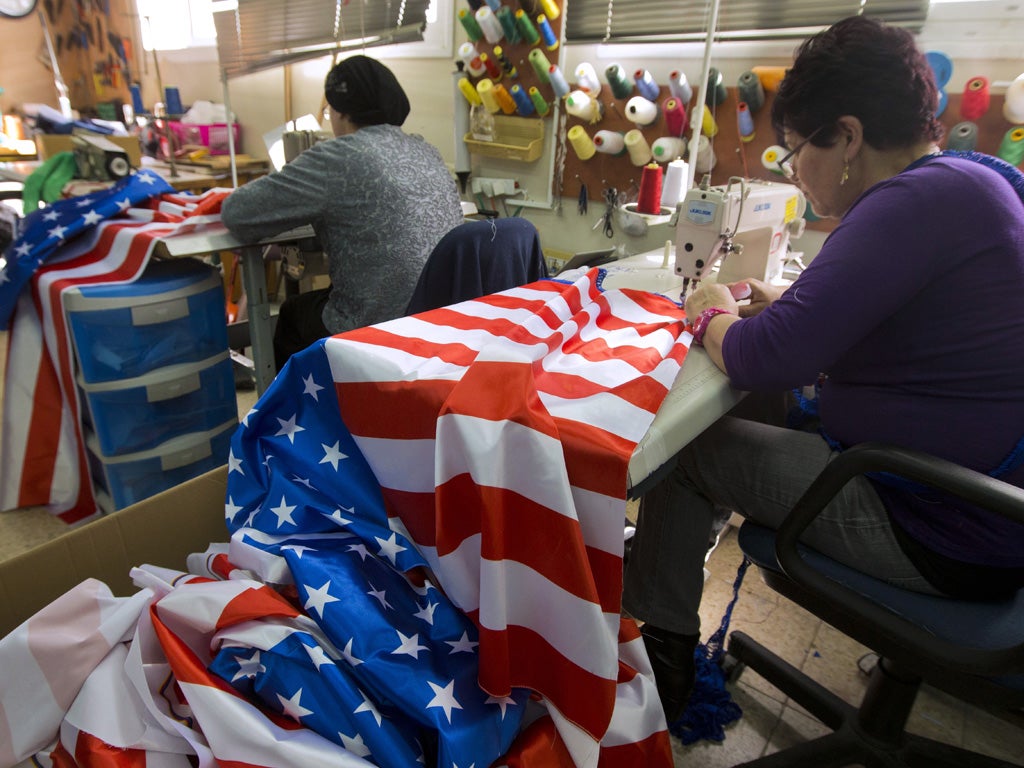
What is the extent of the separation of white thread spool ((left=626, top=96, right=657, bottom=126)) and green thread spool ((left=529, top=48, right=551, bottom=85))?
0.41 meters

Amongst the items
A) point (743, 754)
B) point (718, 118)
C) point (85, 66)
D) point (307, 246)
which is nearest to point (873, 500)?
point (743, 754)

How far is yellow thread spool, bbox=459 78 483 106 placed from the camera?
9.14ft

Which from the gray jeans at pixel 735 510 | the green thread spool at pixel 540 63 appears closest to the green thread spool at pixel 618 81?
the green thread spool at pixel 540 63

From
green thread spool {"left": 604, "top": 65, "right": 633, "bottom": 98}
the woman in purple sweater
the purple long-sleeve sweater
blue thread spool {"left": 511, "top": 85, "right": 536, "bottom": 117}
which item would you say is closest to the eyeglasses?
the woman in purple sweater

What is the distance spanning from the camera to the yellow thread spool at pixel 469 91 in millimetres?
2785

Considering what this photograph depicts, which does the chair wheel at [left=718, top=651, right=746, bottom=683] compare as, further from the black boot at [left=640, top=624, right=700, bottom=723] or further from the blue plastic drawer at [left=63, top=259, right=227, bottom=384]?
the blue plastic drawer at [left=63, top=259, right=227, bottom=384]

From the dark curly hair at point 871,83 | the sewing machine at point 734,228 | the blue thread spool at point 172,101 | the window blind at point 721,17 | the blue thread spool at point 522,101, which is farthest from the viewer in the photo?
the blue thread spool at point 172,101

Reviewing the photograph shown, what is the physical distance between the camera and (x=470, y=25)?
8.71ft

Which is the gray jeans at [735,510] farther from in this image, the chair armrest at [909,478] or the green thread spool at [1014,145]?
the green thread spool at [1014,145]

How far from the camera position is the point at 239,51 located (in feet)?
8.24

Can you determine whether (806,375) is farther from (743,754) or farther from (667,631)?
(743,754)

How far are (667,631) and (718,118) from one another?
5.78 feet

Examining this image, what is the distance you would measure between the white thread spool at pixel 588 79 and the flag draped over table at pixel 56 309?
→ 1.39m

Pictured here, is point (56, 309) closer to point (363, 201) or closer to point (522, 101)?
point (363, 201)
